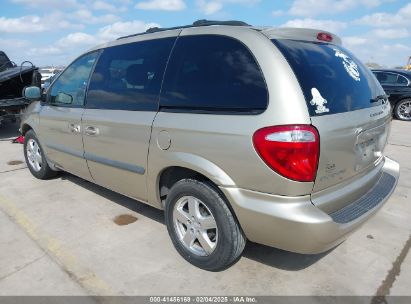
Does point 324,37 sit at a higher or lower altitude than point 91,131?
higher

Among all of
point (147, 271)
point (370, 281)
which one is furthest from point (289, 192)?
point (147, 271)

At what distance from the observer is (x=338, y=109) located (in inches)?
96.8

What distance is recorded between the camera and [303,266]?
296 centimetres

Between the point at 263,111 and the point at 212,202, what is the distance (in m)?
0.76

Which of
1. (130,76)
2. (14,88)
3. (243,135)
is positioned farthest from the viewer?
(14,88)

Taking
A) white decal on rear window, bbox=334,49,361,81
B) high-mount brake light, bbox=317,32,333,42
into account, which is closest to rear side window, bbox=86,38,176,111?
high-mount brake light, bbox=317,32,333,42

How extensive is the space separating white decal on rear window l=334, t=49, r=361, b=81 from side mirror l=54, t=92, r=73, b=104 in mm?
2768

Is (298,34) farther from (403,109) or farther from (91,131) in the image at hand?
(403,109)

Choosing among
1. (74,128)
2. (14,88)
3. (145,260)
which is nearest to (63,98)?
(74,128)

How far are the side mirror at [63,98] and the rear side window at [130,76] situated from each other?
45cm

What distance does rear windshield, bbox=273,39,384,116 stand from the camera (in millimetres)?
2367

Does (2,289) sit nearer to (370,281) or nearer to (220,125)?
(220,125)

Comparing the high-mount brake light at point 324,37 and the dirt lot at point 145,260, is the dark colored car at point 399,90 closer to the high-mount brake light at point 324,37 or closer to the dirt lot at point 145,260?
the dirt lot at point 145,260

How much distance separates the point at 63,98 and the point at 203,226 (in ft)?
7.87
